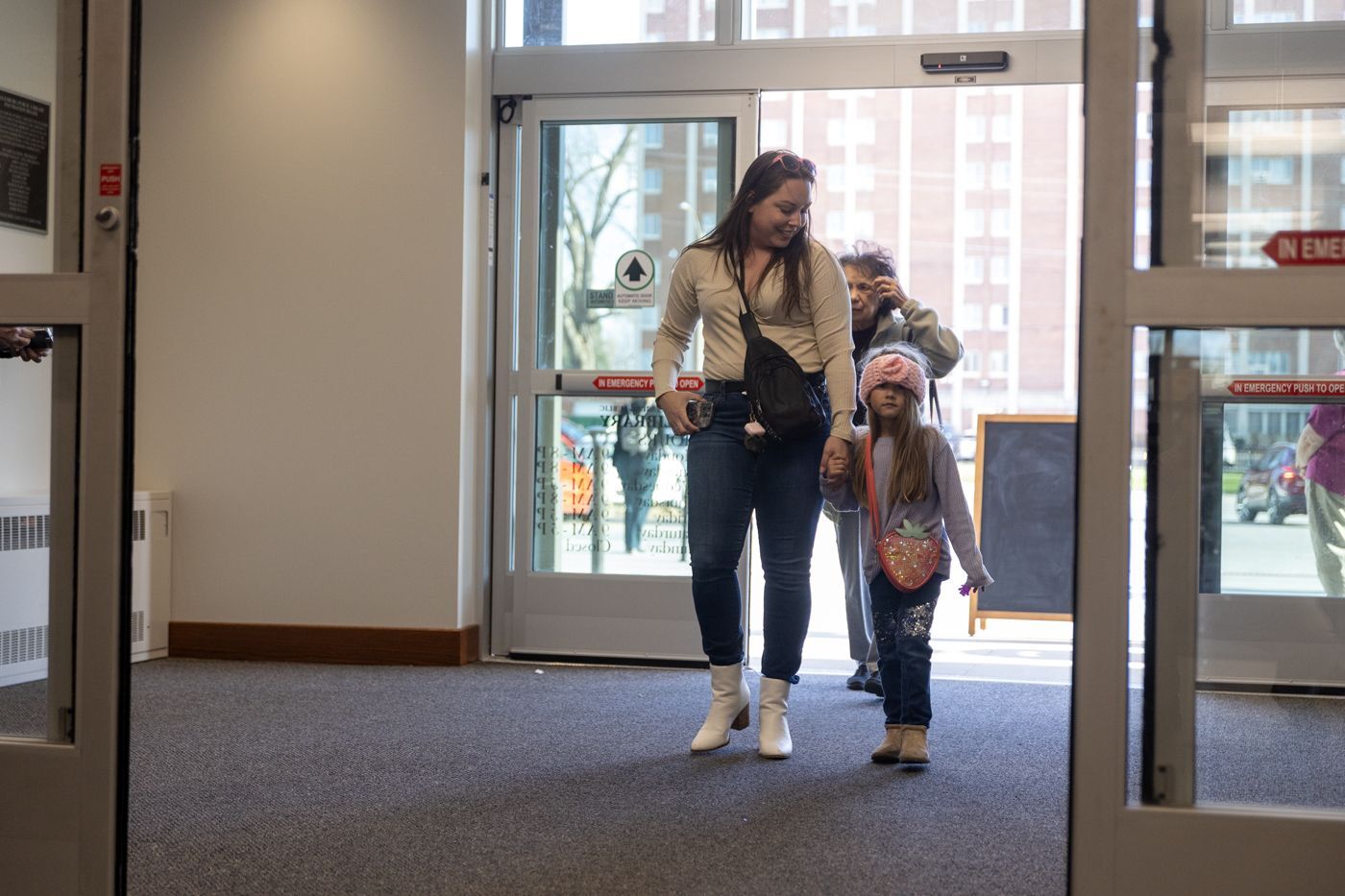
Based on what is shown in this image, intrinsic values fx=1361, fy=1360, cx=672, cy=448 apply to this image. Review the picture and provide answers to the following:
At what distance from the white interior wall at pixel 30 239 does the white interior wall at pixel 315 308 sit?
8.80 ft

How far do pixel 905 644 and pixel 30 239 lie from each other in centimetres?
205

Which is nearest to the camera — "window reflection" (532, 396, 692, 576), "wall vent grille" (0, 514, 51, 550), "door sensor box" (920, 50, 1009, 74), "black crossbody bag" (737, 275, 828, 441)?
"wall vent grille" (0, 514, 51, 550)

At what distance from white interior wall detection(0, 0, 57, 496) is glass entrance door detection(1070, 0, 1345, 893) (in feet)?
4.55

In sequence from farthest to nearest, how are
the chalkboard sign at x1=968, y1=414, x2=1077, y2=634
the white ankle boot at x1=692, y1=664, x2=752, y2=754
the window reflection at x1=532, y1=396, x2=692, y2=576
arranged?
1. the chalkboard sign at x1=968, y1=414, x2=1077, y2=634
2. the window reflection at x1=532, y1=396, x2=692, y2=576
3. the white ankle boot at x1=692, y1=664, x2=752, y2=754

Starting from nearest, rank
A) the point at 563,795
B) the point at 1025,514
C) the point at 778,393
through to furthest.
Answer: the point at 563,795 → the point at 778,393 → the point at 1025,514

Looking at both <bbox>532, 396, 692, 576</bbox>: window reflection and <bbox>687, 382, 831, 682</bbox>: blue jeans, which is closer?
<bbox>687, 382, 831, 682</bbox>: blue jeans

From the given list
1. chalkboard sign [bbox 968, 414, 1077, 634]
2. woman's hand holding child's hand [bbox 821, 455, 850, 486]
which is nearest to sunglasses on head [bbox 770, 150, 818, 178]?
woman's hand holding child's hand [bbox 821, 455, 850, 486]

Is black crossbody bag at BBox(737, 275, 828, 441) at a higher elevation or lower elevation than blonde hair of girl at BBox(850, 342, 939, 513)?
higher

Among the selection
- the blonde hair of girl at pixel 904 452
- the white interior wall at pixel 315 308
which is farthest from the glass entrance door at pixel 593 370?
the blonde hair of girl at pixel 904 452

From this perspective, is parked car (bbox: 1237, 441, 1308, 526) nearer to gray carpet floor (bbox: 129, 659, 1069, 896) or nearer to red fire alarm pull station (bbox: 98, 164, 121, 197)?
gray carpet floor (bbox: 129, 659, 1069, 896)

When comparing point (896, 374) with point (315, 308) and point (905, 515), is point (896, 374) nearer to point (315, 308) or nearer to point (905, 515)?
point (905, 515)

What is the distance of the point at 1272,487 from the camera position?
1.77 m

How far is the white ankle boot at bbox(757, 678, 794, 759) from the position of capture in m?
3.19

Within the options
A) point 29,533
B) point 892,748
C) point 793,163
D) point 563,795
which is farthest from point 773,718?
point 29,533
